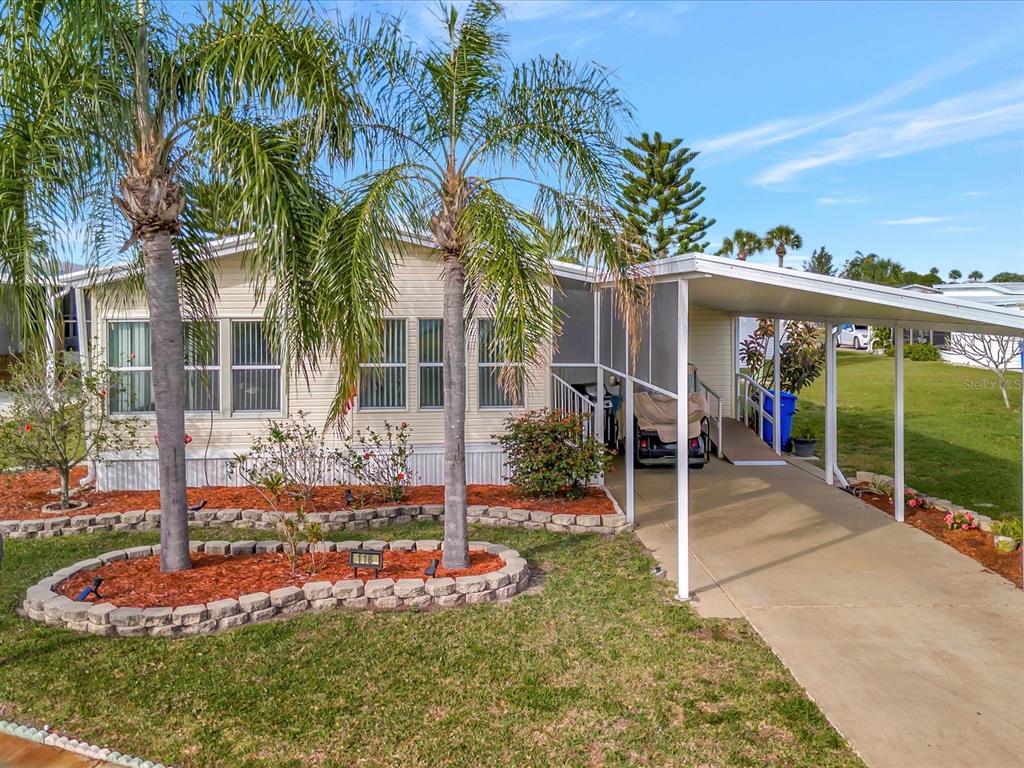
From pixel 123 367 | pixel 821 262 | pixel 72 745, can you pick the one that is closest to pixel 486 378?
pixel 123 367

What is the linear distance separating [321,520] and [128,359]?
401cm

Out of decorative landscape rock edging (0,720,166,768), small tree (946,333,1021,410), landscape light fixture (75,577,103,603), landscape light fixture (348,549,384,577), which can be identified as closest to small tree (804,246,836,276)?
small tree (946,333,1021,410)

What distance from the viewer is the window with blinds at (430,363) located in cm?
1079

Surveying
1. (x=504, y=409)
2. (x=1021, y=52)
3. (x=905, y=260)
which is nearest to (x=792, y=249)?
(x=905, y=260)

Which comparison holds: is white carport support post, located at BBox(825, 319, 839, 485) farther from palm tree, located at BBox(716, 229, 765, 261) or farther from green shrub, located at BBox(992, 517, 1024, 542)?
palm tree, located at BBox(716, 229, 765, 261)

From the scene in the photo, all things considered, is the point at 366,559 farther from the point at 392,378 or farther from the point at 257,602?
the point at 392,378

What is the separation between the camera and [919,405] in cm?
2295

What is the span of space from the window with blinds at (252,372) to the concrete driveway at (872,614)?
532cm

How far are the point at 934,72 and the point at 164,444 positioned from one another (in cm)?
1689

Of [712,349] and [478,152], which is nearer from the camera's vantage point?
[478,152]

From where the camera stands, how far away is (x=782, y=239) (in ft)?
161

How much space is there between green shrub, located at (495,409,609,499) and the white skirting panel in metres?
0.95

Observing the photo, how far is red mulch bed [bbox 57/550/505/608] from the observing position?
591cm

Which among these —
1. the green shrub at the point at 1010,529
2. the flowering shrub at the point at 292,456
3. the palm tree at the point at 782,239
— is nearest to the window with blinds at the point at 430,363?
the flowering shrub at the point at 292,456
